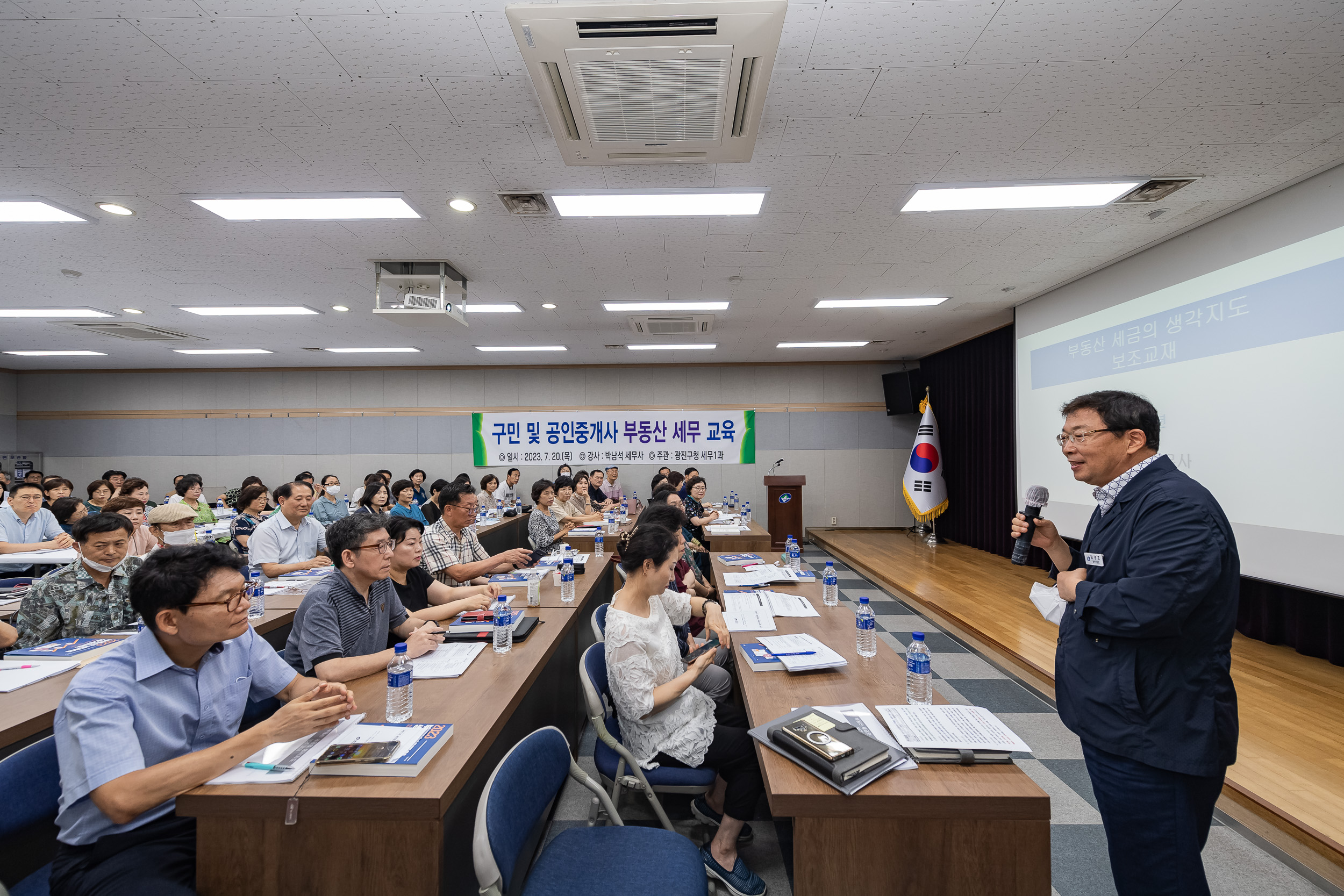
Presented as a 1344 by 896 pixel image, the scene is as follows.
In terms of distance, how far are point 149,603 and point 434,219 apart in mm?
2964

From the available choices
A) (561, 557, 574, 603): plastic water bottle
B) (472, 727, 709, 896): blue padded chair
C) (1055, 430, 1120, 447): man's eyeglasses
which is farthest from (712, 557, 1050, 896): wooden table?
(561, 557, 574, 603): plastic water bottle

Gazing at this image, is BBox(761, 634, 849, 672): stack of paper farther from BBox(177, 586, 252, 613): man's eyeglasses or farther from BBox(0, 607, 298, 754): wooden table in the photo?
BBox(0, 607, 298, 754): wooden table

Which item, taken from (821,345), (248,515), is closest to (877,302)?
(821,345)

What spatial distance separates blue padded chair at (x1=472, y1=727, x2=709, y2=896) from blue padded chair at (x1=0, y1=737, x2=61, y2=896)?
1.07 metres

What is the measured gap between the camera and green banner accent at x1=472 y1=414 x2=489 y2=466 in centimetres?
994

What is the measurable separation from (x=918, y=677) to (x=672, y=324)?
213 inches

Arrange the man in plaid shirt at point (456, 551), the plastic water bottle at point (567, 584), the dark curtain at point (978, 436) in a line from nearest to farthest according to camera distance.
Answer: the plastic water bottle at point (567, 584)
the man in plaid shirt at point (456, 551)
the dark curtain at point (978, 436)

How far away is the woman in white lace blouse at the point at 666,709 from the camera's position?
1954 millimetres

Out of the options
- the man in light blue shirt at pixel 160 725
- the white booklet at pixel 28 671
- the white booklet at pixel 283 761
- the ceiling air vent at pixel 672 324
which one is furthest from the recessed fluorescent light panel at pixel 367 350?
the white booklet at pixel 283 761

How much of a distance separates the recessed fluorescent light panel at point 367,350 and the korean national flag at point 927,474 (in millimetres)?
7720

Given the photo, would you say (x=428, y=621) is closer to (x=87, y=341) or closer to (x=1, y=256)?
(x=1, y=256)

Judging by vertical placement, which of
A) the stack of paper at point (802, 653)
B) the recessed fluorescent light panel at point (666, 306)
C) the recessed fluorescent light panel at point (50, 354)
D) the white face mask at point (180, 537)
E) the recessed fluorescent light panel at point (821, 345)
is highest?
the recessed fluorescent light panel at point (666, 306)

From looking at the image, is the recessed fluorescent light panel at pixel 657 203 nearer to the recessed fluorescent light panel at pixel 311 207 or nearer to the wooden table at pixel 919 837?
the recessed fluorescent light panel at pixel 311 207

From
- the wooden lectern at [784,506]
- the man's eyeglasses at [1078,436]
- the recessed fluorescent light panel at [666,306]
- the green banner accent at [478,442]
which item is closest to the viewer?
the man's eyeglasses at [1078,436]
